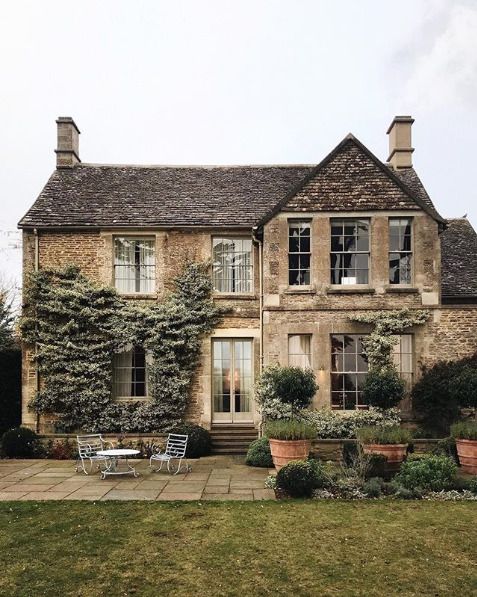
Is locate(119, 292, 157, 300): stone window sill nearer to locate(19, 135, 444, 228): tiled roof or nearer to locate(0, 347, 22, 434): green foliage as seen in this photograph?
locate(19, 135, 444, 228): tiled roof

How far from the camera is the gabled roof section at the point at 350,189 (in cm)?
1683

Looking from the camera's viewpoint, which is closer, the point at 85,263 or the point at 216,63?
the point at 216,63

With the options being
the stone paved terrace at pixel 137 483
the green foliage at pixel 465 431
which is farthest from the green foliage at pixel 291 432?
the green foliage at pixel 465 431

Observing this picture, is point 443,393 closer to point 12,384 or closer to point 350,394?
point 350,394

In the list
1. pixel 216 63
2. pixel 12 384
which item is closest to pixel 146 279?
pixel 12 384

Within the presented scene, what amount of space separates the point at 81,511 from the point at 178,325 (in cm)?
851

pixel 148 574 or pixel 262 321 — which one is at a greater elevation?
pixel 262 321

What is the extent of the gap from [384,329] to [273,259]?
400 centimetres

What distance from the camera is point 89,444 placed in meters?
13.9

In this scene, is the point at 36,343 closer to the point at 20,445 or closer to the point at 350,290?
the point at 20,445

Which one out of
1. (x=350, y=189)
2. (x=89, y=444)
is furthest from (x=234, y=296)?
(x=89, y=444)

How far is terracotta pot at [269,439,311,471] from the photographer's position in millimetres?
12578

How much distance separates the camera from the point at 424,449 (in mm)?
14516

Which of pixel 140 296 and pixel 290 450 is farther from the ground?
pixel 140 296
